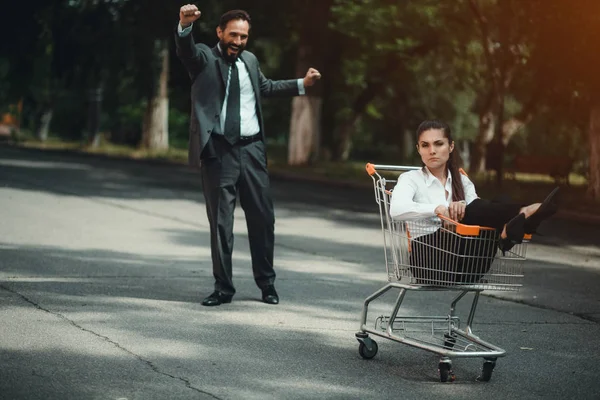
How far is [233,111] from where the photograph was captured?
27.6 ft

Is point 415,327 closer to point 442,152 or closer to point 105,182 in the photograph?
point 442,152

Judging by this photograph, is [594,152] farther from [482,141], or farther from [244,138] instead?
[482,141]

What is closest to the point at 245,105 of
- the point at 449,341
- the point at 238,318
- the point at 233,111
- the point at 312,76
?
the point at 233,111

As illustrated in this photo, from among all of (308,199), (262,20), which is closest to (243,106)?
(308,199)

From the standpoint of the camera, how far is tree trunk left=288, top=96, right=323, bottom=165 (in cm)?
2925

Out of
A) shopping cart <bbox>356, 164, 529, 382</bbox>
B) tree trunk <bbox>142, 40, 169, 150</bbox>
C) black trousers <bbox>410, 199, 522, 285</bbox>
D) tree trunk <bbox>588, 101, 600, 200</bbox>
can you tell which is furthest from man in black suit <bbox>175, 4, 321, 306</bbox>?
tree trunk <bbox>142, 40, 169, 150</bbox>

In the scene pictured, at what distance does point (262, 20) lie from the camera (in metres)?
31.1

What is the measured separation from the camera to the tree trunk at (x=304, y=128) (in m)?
29.3

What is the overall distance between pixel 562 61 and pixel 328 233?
8.14 m

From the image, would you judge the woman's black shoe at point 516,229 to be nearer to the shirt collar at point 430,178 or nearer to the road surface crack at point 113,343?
the shirt collar at point 430,178

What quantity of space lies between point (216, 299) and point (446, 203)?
2657 millimetres

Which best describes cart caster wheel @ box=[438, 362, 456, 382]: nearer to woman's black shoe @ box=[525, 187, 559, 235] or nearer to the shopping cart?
the shopping cart

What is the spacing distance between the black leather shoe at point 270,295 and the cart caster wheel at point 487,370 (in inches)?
107

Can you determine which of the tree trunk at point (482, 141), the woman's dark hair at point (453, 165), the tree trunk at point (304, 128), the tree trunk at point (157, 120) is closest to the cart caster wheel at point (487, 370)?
the woman's dark hair at point (453, 165)
